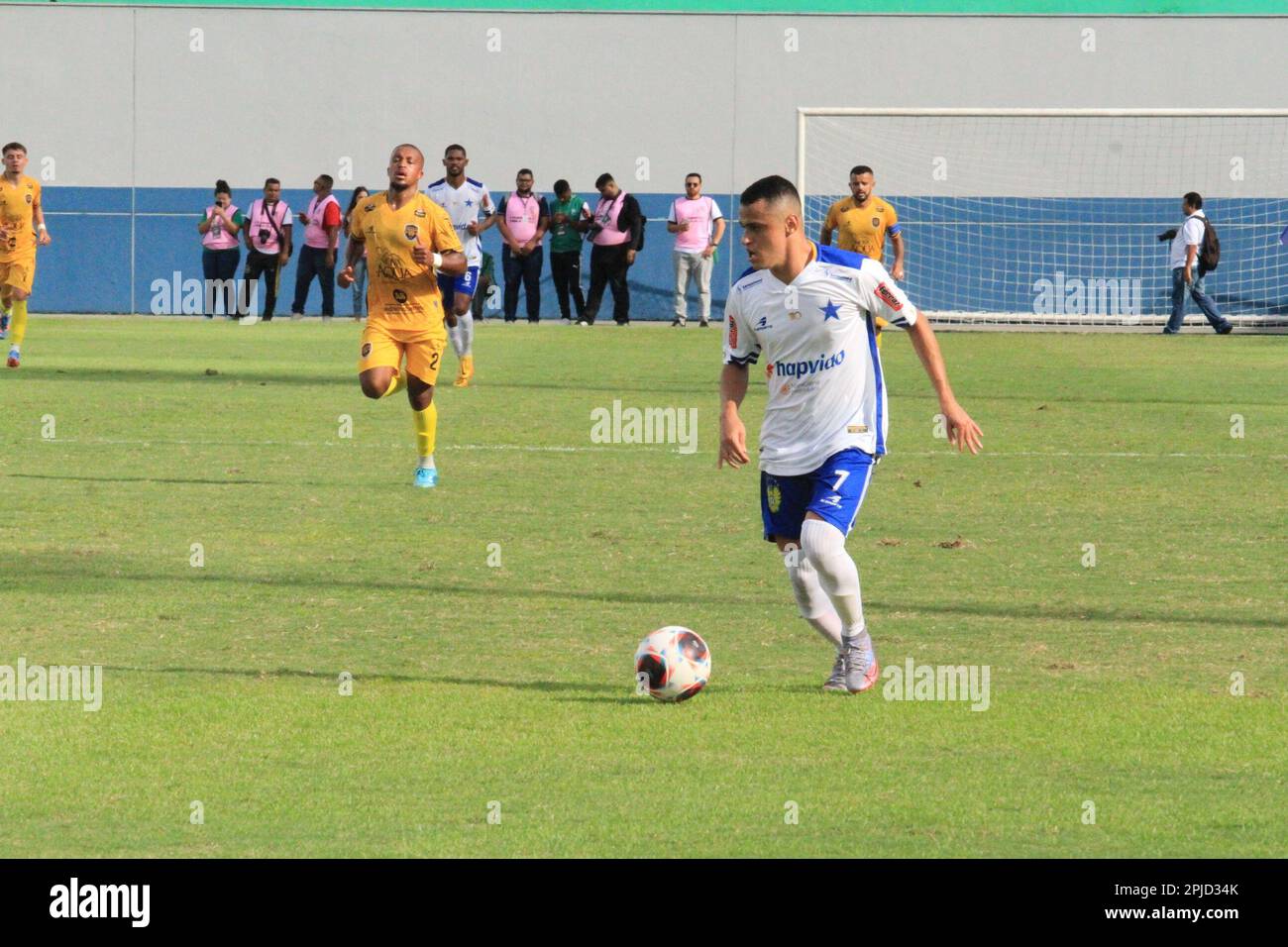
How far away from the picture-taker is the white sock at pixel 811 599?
23.9ft

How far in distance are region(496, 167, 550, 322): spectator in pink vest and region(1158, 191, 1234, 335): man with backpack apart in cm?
924

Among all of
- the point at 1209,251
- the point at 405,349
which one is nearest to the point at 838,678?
the point at 405,349

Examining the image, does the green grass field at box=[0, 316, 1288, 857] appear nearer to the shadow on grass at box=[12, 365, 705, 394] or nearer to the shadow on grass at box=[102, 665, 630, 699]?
the shadow on grass at box=[102, 665, 630, 699]

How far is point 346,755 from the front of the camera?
6211mm

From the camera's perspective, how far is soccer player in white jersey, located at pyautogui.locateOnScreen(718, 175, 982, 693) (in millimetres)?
7145

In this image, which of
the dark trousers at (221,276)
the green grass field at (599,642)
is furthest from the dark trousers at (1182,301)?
the dark trousers at (221,276)

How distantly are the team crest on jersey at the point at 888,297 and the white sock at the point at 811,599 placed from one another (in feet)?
3.04

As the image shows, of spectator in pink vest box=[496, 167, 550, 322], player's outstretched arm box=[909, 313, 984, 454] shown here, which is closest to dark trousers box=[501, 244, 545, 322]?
spectator in pink vest box=[496, 167, 550, 322]

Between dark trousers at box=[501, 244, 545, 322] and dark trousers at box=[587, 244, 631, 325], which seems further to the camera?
dark trousers at box=[501, 244, 545, 322]

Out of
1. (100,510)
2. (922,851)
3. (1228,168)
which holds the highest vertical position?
(1228,168)

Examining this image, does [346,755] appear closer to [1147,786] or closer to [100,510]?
[1147,786]

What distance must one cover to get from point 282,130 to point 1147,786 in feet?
100

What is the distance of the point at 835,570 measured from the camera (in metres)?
7.10

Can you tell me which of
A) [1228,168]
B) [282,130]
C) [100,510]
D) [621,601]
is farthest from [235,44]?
[621,601]
